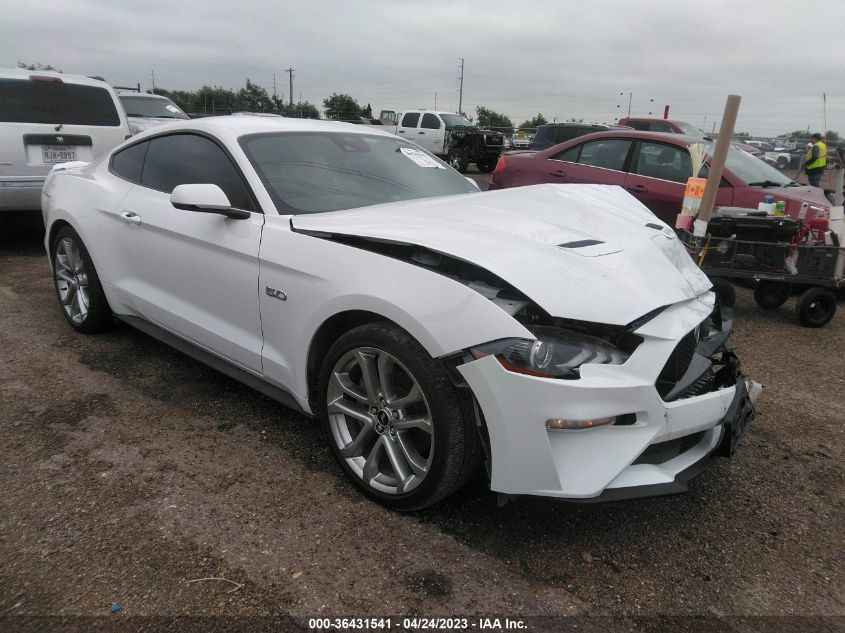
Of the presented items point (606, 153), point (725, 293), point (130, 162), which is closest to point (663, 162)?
point (606, 153)

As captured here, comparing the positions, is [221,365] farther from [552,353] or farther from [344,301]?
[552,353]

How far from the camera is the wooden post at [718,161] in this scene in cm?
514

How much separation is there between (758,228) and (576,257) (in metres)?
3.86

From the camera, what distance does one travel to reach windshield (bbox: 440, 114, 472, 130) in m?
19.3

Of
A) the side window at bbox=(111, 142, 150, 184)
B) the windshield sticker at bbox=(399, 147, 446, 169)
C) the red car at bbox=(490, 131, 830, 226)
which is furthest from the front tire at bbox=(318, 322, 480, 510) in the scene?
the red car at bbox=(490, 131, 830, 226)

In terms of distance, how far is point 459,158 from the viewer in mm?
19031

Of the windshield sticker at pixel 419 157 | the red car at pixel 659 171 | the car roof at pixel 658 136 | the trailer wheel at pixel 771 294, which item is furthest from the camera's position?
the car roof at pixel 658 136

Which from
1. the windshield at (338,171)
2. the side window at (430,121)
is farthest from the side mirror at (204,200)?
the side window at (430,121)

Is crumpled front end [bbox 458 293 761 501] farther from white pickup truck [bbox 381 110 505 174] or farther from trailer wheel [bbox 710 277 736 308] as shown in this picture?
white pickup truck [bbox 381 110 505 174]

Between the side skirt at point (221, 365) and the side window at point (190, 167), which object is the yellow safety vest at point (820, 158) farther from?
the side skirt at point (221, 365)

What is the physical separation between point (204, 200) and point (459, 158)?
1690 centimetres

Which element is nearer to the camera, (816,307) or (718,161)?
(718,161)

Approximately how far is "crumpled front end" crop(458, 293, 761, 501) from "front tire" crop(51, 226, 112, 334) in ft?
10.2

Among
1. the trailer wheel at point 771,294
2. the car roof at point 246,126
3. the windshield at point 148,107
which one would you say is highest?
the windshield at point 148,107
